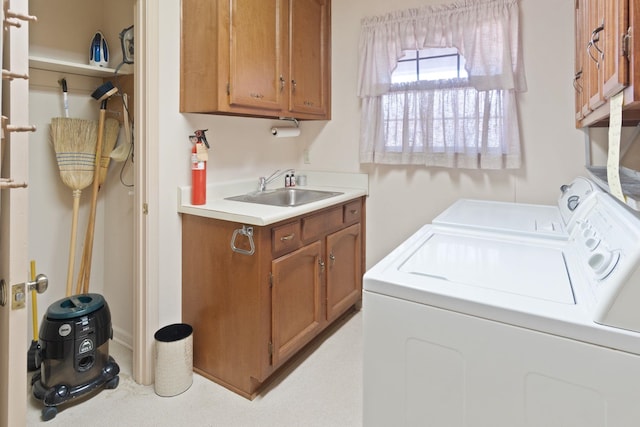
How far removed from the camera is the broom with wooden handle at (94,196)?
7.05 feet

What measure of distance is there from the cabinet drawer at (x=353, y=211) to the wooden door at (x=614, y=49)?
5.47 ft

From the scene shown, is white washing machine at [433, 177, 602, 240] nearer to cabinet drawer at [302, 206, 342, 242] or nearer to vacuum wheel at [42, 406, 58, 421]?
cabinet drawer at [302, 206, 342, 242]

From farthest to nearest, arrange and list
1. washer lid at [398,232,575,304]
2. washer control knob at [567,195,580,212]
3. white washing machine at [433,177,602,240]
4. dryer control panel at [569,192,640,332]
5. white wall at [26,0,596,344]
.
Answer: white wall at [26,0,596,344] → washer control knob at [567,195,580,212] → white washing machine at [433,177,602,240] → washer lid at [398,232,575,304] → dryer control panel at [569,192,640,332]

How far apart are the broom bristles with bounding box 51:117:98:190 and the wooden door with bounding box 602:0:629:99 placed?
2387 mm

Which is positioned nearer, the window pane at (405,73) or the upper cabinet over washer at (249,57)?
the upper cabinet over washer at (249,57)

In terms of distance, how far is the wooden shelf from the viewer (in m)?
1.92

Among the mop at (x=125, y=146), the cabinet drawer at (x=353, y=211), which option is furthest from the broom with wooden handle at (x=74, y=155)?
the cabinet drawer at (x=353, y=211)

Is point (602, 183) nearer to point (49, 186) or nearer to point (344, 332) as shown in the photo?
point (344, 332)

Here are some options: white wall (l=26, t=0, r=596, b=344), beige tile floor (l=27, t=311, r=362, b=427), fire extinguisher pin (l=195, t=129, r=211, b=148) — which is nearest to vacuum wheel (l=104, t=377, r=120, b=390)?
beige tile floor (l=27, t=311, r=362, b=427)

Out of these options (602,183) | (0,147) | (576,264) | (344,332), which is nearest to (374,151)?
(344,332)

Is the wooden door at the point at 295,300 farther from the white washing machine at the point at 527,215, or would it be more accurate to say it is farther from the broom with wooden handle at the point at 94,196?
the broom with wooden handle at the point at 94,196

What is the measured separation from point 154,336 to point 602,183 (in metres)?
2.13

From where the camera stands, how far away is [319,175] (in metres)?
3.01

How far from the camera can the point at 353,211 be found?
106 inches
